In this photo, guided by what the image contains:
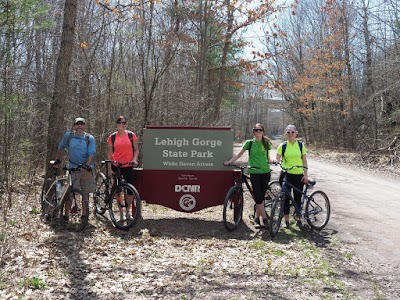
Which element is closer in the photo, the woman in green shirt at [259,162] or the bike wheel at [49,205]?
the bike wheel at [49,205]

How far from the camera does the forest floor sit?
14.9ft

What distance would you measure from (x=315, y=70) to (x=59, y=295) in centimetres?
2908

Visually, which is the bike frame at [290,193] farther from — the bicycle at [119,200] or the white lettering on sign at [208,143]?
the bicycle at [119,200]

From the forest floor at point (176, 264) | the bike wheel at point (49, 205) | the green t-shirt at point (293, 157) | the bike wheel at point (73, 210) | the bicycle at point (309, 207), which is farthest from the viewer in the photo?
the green t-shirt at point (293, 157)

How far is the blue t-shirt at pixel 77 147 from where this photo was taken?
6.97 meters

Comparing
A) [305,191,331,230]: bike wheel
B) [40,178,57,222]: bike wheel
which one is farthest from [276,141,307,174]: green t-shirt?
[40,178,57,222]: bike wheel

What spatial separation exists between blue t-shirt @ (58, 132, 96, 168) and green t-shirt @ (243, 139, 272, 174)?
2678 millimetres

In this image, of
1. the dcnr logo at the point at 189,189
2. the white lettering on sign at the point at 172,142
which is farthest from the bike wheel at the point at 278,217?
the white lettering on sign at the point at 172,142

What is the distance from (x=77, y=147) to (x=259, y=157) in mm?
3122

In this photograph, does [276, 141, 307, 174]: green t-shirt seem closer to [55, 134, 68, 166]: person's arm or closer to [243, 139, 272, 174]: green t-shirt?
[243, 139, 272, 174]: green t-shirt

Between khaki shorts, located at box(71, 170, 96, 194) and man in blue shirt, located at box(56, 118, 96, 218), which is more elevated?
man in blue shirt, located at box(56, 118, 96, 218)

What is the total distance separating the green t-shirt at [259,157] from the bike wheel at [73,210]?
2.89m

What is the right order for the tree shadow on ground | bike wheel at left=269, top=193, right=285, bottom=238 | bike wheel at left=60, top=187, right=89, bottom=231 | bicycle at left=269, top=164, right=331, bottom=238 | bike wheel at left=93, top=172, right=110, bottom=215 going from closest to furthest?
the tree shadow on ground < bike wheel at left=60, top=187, right=89, bottom=231 < bike wheel at left=269, top=193, right=285, bottom=238 < bicycle at left=269, top=164, right=331, bottom=238 < bike wheel at left=93, top=172, right=110, bottom=215

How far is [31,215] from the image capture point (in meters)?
A: 7.46
